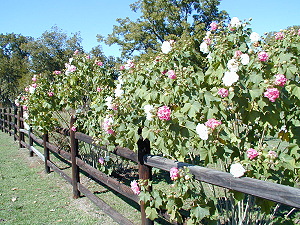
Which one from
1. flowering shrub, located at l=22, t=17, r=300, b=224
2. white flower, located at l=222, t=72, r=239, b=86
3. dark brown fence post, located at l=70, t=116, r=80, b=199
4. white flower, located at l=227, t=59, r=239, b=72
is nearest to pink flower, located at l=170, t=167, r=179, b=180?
flowering shrub, located at l=22, t=17, r=300, b=224

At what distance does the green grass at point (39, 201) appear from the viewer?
3928 mm

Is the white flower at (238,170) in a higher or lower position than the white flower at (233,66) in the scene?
A: lower

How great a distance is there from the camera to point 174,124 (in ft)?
7.04

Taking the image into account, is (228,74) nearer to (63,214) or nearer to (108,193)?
(63,214)

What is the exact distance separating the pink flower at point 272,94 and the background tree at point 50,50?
123ft

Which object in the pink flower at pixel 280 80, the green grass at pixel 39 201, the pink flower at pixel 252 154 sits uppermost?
the pink flower at pixel 280 80

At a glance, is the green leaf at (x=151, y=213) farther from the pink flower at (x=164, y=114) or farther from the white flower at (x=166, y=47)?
the white flower at (x=166, y=47)

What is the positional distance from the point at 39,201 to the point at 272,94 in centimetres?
414

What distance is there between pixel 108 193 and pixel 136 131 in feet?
9.11

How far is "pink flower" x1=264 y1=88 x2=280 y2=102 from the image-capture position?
192cm

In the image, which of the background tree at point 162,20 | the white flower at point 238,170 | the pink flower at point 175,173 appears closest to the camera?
the white flower at point 238,170

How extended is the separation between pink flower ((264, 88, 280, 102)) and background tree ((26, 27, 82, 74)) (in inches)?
1472

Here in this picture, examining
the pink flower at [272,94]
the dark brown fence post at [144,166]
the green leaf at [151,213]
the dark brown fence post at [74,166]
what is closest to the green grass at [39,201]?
the dark brown fence post at [74,166]

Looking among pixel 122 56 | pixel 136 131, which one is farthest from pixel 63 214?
pixel 122 56
